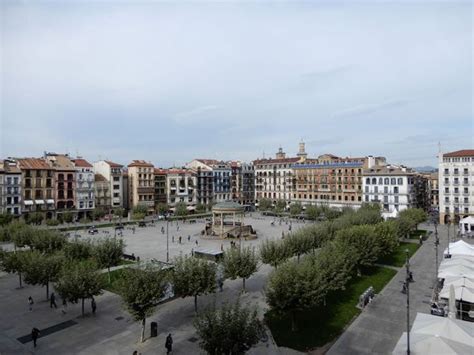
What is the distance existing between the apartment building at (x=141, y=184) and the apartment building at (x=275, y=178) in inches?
1366

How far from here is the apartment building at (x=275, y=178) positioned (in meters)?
110

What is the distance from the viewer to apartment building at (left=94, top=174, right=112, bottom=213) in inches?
3733

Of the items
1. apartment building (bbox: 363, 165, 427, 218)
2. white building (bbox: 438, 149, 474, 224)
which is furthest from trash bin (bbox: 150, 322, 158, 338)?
white building (bbox: 438, 149, 474, 224)

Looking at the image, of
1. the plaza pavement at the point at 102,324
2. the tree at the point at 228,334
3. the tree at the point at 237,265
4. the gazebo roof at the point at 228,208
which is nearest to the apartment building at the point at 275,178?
the gazebo roof at the point at 228,208

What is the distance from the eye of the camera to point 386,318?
25.2 metres

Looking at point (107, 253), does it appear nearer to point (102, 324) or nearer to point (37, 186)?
point (102, 324)

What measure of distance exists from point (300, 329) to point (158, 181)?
8713cm

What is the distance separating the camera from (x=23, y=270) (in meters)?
29.5

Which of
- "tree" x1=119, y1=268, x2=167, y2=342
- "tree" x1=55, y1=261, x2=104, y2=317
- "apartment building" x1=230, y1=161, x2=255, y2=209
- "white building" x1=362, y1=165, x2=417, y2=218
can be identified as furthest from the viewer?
"apartment building" x1=230, y1=161, x2=255, y2=209

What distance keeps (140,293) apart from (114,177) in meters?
82.7

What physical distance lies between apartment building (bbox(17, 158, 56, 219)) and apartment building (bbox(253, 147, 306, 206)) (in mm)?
60311

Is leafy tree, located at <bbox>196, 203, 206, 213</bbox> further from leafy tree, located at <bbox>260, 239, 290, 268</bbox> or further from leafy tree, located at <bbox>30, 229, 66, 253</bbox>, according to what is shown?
leafy tree, located at <bbox>260, 239, 290, 268</bbox>

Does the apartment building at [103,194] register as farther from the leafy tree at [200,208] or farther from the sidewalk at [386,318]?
the sidewalk at [386,318]

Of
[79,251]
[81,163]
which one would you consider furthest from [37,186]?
[79,251]
